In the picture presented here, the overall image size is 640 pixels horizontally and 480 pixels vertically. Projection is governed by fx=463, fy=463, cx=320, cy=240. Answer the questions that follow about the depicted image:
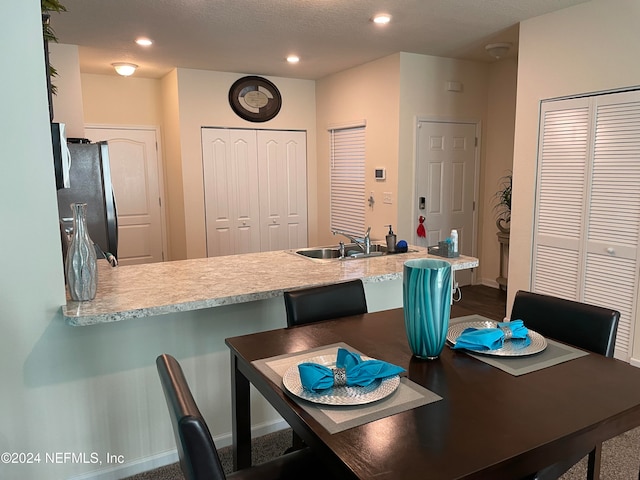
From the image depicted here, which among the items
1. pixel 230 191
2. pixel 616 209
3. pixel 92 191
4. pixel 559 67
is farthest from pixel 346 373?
pixel 230 191

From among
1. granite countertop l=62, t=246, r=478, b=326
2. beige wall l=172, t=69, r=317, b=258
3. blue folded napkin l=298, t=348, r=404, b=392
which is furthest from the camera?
beige wall l=172, t=69, r=317, b=258

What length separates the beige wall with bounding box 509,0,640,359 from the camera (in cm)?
306

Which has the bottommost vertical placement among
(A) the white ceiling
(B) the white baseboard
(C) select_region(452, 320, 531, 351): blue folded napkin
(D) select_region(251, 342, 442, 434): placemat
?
(B) the white baseboard

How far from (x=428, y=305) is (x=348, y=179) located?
4.22 metres

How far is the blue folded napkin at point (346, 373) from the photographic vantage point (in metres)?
1.28

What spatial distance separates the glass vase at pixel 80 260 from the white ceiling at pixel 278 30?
1.99 meters

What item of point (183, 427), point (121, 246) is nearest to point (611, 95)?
point (183, 427)

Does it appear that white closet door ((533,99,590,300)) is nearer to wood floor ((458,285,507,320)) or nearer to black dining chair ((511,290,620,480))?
wood floor ((458,285,507,320))

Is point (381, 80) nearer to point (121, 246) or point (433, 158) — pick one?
point (433, 158)

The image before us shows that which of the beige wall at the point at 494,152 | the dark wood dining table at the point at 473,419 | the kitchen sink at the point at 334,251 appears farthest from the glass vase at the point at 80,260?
the beige wall at the point at 494,152

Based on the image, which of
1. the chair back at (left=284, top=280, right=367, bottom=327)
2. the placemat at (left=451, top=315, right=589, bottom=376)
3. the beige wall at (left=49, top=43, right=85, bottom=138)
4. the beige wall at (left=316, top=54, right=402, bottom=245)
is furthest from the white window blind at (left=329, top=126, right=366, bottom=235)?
the placemat at (left=451, top=315, right=589, bottom=376)

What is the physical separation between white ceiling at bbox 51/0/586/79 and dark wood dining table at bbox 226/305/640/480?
269 cm

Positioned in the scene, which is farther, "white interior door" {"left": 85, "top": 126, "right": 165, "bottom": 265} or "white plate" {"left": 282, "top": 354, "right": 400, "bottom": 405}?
"white interior door" {"left": 85, "top": 126, "right": 165, "bottom": 265}

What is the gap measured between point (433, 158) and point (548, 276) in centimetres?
183
